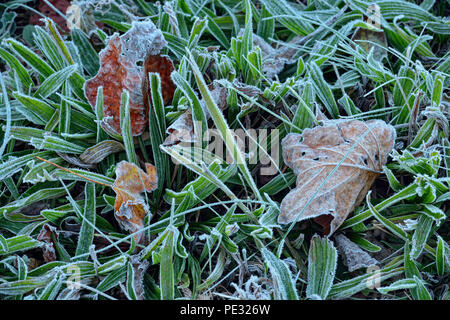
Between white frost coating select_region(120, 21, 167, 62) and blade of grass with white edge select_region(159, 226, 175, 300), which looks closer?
blade of grass with white edge select_region(159, 226, 175, 300)

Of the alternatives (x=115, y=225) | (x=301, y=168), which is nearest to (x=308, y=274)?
(x=301, y=168)

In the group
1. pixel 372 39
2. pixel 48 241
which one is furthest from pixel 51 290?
pixel 372 39

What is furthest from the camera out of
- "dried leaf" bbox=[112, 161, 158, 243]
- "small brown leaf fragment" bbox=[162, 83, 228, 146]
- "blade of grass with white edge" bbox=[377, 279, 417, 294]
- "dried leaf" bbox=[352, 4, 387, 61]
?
"dried leaf" bbox=[352, 4, 387, 61]

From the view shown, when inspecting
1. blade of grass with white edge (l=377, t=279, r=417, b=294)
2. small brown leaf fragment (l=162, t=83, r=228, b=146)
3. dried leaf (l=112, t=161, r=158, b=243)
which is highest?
small brown leaf fragment (l=162, t=83, r=228, b=146)

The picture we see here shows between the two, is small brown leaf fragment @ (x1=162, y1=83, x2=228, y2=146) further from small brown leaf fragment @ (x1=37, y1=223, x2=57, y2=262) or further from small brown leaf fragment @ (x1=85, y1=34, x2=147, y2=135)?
small brown leaf fragment @ (x1=37, y1=223, x2=57, y2=262)

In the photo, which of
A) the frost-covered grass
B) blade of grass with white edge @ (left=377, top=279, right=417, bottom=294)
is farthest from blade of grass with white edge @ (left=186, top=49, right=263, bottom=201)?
blade of grass with white edge @ (left=377, top=279, right=417, bottom=294)

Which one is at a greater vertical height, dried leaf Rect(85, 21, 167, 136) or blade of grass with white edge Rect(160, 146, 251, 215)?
dried leaf Rect(85, 21, 167, 136)

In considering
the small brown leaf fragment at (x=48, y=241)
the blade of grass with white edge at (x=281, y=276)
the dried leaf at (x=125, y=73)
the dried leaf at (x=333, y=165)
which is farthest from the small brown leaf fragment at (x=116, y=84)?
Result: the blade of grass with white edge at (x=281, y=276)
